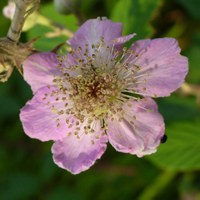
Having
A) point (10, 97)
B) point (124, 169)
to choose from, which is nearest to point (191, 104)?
point (124, 169)

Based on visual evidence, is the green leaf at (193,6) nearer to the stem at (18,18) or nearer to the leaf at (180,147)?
the leaf at (180,147)

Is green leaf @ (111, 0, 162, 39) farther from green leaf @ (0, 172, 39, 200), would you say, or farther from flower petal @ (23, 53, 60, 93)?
green leaf @ (0, 172, 39, 200)

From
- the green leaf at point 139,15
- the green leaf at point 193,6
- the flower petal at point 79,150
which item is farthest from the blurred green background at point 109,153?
the flower petal at point 79,150

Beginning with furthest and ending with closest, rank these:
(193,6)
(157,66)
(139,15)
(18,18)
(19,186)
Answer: (19,186) < (193,6) < (139,15) < (157,66) < (18,18)

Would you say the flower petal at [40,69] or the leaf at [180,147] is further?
the leaf at [180,147]

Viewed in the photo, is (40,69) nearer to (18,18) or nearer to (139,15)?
(18,18)

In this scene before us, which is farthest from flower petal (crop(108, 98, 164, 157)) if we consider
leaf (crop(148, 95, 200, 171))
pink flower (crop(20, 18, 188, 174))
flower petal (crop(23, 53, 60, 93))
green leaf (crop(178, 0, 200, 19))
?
green leaf (crop(178, 0, 200, 19))

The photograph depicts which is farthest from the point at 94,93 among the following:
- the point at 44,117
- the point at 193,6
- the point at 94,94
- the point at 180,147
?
Result: the point at 193,6
